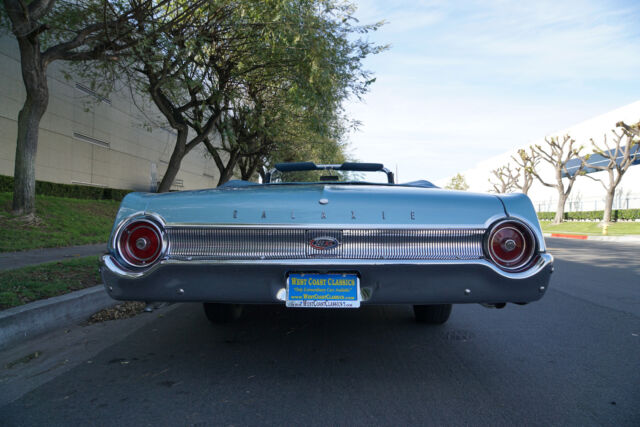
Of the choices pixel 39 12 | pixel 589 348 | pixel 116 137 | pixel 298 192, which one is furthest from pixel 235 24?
pixel 116 137

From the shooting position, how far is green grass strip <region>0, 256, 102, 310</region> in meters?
3.77

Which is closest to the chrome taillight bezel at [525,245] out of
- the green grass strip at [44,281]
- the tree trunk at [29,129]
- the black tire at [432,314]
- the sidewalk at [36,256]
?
the black tire at [432,314]

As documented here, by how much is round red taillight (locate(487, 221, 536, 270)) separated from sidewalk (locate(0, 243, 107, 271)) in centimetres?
570

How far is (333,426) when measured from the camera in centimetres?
203

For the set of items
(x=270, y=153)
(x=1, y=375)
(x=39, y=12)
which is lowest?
(x=1, y=375)

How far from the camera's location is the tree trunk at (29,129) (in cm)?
965

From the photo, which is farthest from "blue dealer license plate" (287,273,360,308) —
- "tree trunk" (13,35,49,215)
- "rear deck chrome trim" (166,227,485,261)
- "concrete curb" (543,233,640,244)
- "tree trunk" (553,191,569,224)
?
"tree trunk" (553,191,569,224)

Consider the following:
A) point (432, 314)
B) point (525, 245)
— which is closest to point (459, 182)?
point (432, 314)

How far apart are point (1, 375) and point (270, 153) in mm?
→ 17613

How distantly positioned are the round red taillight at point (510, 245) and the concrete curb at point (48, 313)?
3392 millimetres

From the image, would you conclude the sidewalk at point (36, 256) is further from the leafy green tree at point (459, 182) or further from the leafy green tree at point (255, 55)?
the leafy green tree at point (459, 182)

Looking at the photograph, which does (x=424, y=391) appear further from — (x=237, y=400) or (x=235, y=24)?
(x=235, y=24)

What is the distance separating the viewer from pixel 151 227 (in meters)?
2.50

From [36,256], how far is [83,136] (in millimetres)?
13046
